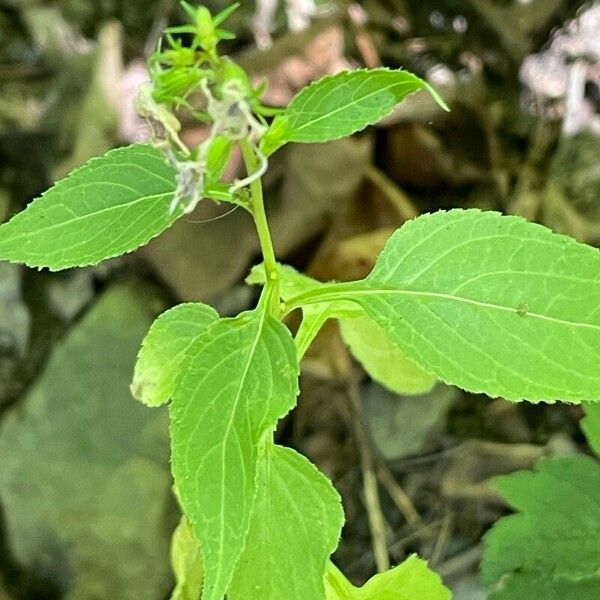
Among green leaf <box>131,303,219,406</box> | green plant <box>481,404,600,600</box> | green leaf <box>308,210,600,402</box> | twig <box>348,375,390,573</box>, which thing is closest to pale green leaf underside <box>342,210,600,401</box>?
green leaf <box>308,210,600,402</box>

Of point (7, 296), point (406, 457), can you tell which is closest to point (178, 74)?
point (406, 457)

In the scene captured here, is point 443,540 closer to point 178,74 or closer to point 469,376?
point 469,376

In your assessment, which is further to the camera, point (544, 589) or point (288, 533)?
point (544, 589)

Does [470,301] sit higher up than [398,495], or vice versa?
[470,301]

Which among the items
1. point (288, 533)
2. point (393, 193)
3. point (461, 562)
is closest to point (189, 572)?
point (288, 533)

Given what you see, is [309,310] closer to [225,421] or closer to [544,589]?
[225,421]

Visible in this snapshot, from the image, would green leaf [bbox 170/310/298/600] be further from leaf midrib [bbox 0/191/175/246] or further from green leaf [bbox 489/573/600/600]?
green leaf [bbox 489/573/600/600]
